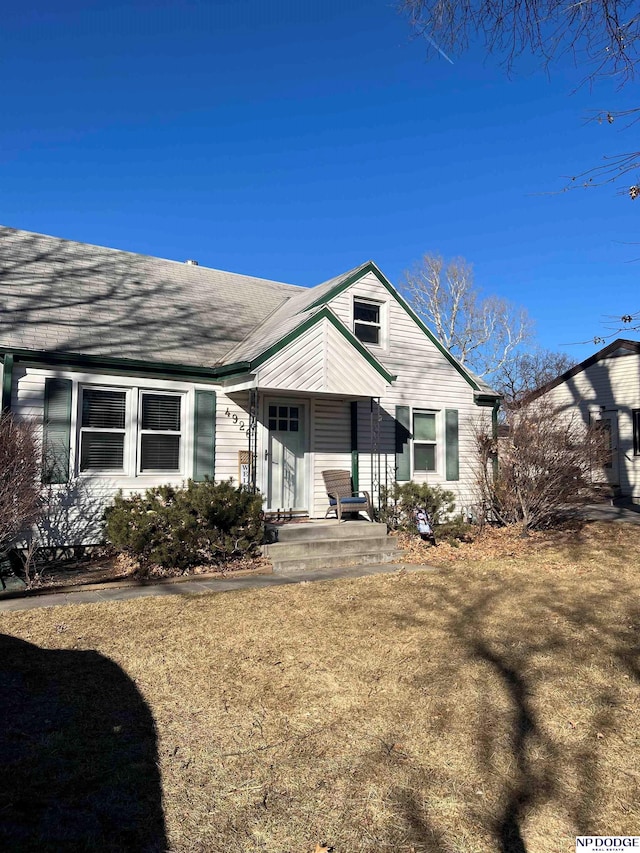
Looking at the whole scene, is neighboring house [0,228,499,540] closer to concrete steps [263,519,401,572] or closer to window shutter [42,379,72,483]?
window shutter [42,379,72,483]

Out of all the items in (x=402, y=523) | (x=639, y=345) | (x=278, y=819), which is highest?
(x=639, y=345)

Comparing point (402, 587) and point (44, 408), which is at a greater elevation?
point (44, 408)

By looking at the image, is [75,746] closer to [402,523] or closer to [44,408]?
[44,408]

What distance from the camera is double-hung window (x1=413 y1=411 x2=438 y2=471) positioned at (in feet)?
45.9

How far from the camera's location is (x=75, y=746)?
3.85 metres

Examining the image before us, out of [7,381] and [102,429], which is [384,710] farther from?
[7,381]

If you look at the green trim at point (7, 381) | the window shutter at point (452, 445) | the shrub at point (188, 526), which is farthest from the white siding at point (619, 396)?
the green trim at point (7, 381)

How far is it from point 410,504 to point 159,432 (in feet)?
16.4

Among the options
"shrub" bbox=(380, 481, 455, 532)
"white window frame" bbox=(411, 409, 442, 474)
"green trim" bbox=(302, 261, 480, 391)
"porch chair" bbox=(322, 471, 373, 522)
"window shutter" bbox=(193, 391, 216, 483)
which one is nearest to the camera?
"window shutter" bbox=(193, 391, 216, 483)

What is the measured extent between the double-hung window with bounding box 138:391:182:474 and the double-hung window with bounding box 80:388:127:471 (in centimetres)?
34

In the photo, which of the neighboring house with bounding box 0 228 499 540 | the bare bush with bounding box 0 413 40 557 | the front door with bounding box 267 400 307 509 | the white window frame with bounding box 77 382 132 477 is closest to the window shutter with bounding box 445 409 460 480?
the neighboring house with bounding box 0 228 499 540

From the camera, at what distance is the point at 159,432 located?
10914mm

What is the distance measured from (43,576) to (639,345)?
19281 millimetres

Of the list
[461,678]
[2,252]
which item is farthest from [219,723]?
[2,252]
